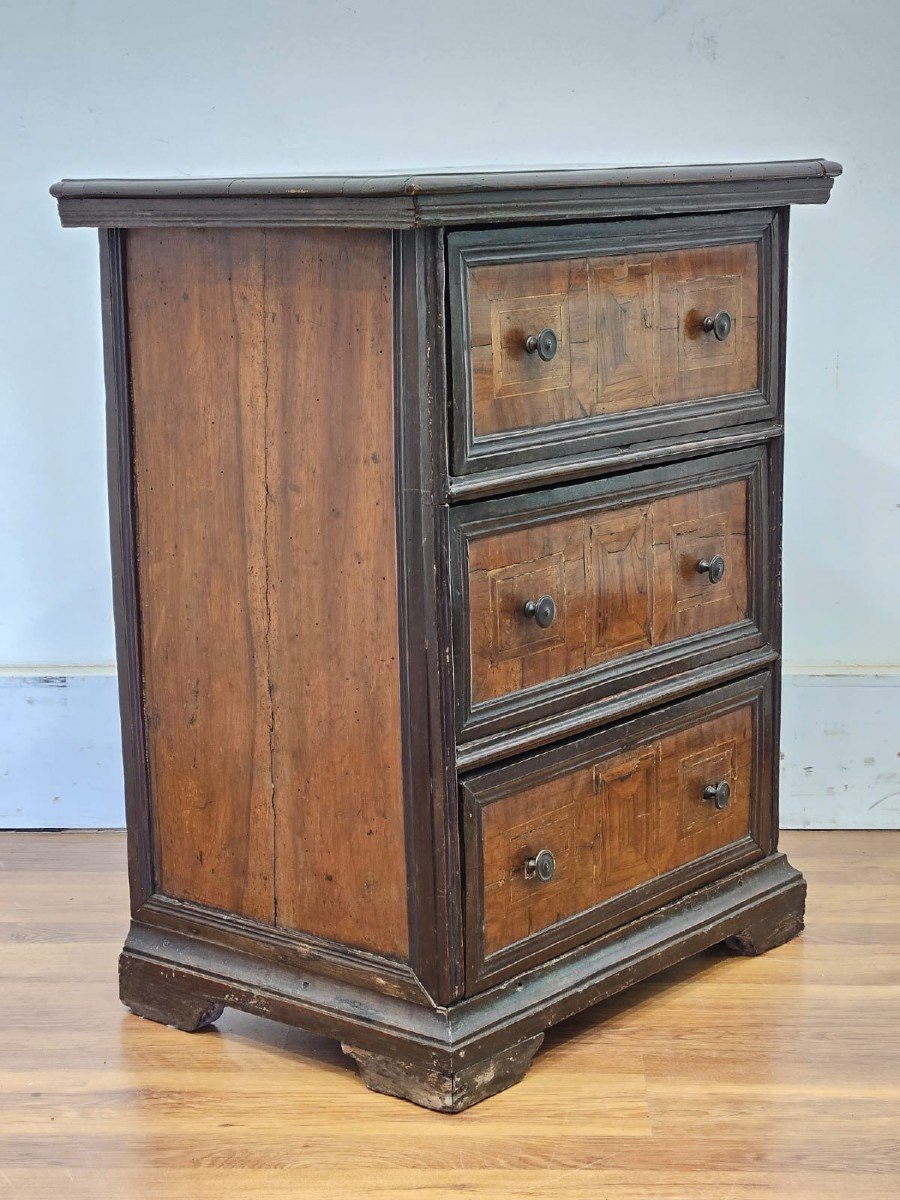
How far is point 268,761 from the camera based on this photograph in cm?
225

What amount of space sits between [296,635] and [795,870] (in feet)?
3.11

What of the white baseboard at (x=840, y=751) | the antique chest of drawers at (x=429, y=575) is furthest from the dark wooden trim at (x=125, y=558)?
the white baseboard at (x=840, y=751)

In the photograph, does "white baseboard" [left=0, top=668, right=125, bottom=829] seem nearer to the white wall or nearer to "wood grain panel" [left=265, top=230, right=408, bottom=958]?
the white wall

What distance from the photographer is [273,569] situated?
7.16 feet

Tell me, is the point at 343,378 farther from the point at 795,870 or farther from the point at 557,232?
the point at 795,870

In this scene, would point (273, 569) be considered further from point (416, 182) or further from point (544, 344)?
point (416, 182)

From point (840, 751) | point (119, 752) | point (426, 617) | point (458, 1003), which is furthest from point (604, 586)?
point (119, 752)

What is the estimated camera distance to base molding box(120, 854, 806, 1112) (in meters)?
2.15

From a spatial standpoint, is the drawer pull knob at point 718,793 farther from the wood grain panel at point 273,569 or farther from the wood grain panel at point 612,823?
the wood grain panel at point 273,569

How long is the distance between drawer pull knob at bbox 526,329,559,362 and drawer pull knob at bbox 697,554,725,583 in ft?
1.49

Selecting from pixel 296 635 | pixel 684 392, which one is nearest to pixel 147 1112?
pixel 296 635

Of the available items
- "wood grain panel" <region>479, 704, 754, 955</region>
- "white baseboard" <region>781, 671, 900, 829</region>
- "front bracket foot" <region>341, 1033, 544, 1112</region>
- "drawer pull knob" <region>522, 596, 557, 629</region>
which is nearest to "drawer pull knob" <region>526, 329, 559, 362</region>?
"drawer pull knob" <region>522, 596, 557, 629</region>

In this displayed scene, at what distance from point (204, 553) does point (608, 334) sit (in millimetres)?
596

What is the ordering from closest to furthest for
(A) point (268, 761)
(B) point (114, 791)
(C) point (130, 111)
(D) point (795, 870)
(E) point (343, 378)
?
(E) point (343, 378) → (A) point (268, 761) → (D) point (795, 870) → (C) point (130, 111) → (B) point (114, 791)
